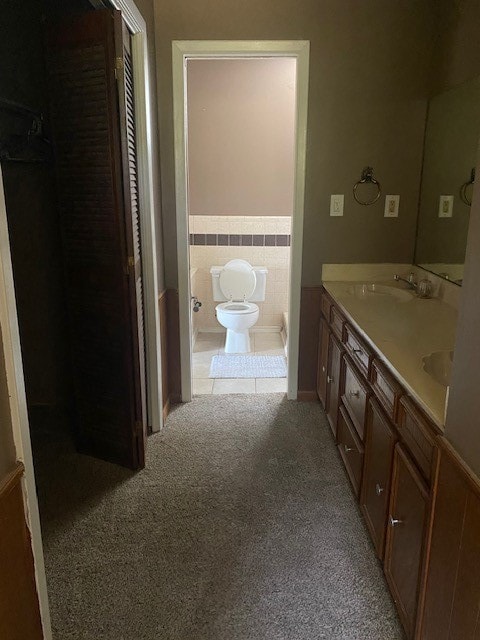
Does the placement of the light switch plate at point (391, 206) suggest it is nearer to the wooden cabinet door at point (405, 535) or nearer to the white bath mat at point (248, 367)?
the white bath mat at point (248, 367)

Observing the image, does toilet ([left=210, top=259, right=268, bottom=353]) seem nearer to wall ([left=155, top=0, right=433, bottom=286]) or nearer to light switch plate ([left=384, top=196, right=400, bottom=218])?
wall ([left=155, top=0, right=433, bottom=286])

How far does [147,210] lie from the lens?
2.45 meters

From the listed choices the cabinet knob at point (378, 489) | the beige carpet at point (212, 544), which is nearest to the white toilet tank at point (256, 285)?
the beige carpet at point (212, 544)

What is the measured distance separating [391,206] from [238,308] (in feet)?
6.09

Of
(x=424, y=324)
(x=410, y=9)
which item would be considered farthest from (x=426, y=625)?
(x=410, y=9)

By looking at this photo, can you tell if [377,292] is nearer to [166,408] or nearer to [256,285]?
[166,408]

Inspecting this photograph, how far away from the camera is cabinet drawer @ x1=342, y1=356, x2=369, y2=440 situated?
6.30 ft

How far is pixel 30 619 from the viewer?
107 centimetres

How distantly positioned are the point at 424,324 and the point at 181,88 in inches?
72.7

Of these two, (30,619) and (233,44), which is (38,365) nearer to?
(30,619)

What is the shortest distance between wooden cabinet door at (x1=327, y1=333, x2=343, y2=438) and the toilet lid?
1.88 metres

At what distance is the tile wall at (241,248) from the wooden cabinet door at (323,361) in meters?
1.75

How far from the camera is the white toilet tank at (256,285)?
4469mm

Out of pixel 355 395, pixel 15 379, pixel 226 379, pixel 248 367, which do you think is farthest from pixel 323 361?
pixel 15 379
